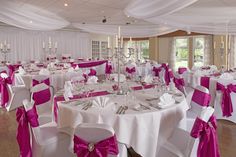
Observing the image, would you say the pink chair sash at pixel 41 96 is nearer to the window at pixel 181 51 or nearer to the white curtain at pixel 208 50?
the white curtain at pixel 208 50

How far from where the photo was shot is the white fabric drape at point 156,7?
10.3ft

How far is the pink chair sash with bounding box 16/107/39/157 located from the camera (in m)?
2.57

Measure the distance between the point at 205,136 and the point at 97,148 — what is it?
107 cm

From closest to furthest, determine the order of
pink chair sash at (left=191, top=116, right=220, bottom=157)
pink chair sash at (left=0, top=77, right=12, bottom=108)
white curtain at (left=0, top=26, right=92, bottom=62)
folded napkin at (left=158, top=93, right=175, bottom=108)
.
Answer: pink chair sash at (left=191, top=116, right=220, bottom=157)
folded napkin at (left=158, top=93, right=175, bottom=108)
pink chair sash at (left=0, top=77, right=12, bottom=108)
white curtain at (left=0, top=26, right=92, bottom=62)

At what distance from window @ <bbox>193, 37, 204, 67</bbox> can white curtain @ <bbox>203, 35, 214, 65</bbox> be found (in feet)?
1.62

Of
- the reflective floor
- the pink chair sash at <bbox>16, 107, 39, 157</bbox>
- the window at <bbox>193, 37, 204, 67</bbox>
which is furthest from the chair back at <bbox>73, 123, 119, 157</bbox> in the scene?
the window at <bbox>193, 37, 204, 67</bbox>

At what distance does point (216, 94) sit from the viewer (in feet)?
16.2

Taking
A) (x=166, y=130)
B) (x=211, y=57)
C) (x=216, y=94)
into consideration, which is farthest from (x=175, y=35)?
(x=166, y=130)

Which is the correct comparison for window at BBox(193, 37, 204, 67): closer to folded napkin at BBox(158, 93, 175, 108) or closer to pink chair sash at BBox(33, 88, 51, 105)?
pink chair sash at BBox(33, 88, 51, 105)

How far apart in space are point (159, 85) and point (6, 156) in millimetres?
2402

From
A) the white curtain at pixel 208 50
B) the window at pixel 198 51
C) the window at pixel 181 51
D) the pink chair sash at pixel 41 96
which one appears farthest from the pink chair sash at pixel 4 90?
the window at pixel 181 51

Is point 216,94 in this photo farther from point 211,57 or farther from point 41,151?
point 211,57

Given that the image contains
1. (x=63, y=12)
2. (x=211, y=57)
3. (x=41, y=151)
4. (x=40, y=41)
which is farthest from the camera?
(x=40, y=41)

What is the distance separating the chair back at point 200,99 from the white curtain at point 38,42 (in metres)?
10.4
